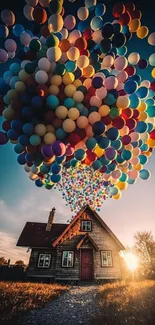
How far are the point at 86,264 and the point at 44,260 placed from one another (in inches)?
143

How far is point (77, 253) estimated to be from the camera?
14.9 metres

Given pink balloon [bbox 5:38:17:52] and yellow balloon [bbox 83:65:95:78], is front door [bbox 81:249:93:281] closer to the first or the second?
yellow balloon [bbox 83:65:95:78]

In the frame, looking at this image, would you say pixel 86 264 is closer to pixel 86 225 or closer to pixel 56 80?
pixel 86 225

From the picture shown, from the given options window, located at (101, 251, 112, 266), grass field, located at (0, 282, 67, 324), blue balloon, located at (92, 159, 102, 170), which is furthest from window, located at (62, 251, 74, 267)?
blue balloon, located at (92, 159, 102, 170)

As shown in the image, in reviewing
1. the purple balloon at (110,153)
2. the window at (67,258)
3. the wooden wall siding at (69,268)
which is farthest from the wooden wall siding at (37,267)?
the purple balloon at (110,153)

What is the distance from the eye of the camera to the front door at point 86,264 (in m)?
14.3

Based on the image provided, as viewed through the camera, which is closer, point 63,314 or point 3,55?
point 3,55

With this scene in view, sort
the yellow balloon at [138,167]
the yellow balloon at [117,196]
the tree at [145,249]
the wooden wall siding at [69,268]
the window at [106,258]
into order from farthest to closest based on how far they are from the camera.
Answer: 1. the tree at [145,249]
2. the window at [106,258]
3. the wooden wall siding at [69,268]
4. the yellow balloon at [117,196]
5. the yellow balloon at [138,167]

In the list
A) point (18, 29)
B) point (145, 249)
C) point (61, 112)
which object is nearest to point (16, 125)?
point (61, 112)

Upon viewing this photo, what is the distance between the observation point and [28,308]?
5.93m

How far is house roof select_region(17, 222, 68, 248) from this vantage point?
15.2 metres

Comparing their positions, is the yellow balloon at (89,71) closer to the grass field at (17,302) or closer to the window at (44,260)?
the grass field at (17,302)

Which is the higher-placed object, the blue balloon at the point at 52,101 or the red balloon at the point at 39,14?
the red balloon at the point at 39,14

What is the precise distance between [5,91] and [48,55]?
1086 millimetres
